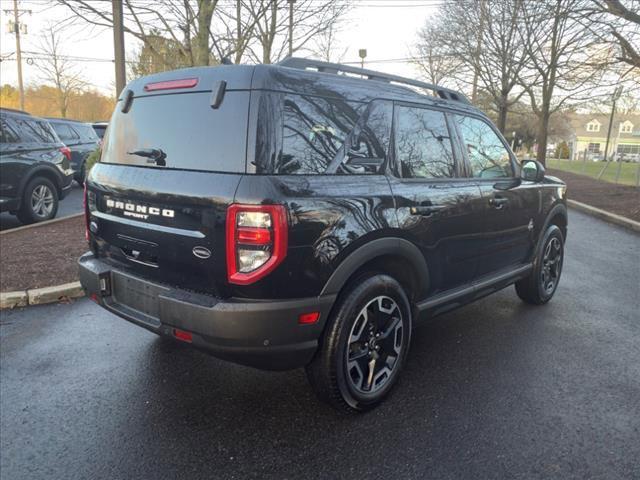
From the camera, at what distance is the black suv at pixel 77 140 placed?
42.9 feet

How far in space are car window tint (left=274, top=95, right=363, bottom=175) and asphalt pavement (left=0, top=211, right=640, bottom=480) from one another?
4.49 ft

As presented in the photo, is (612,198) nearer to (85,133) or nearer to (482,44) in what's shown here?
(482,44)

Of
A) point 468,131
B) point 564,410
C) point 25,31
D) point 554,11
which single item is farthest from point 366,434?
point 25,31

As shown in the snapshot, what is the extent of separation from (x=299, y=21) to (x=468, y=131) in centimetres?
1050

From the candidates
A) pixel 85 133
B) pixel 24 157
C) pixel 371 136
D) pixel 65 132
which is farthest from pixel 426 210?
pixel 85 133

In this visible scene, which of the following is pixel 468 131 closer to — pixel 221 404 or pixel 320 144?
pixel 320 144

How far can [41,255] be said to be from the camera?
19.7 ft

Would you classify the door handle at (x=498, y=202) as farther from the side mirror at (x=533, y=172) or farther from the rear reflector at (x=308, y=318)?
the rear reflector at (x=308, y=318)

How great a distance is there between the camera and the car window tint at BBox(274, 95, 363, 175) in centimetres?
251

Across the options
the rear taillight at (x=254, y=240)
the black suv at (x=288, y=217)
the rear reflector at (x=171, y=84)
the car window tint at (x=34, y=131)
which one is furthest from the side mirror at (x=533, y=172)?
the car window tint at (x=34, y=131)

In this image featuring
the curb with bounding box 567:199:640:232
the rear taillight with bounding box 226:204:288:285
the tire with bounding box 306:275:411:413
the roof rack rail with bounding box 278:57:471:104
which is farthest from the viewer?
the curb with bounding box 567:199:640:232

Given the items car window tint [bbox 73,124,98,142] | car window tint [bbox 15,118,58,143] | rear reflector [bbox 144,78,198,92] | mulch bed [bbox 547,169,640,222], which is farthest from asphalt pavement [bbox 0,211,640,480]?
car window tint [bbox 73,124,98,142]

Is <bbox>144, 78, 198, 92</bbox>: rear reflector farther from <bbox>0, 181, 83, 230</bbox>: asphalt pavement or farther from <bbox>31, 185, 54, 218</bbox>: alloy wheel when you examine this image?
<bbox>0, 181, 83, 230</bbox>: asphalt pavement

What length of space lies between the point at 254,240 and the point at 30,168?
289 inches
